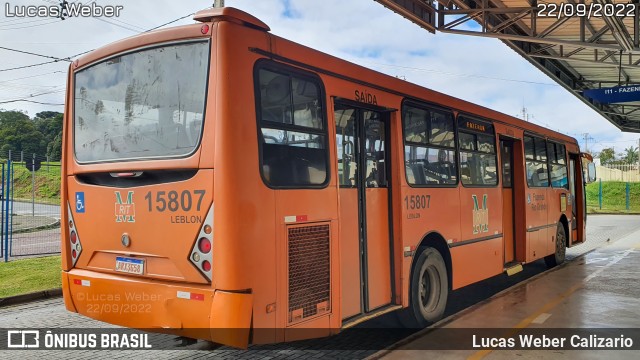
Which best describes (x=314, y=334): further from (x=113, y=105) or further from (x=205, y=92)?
(x=113, y=105)

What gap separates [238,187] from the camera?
382cm

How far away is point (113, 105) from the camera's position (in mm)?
4688

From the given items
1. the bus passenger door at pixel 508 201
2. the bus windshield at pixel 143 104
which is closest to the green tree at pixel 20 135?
the bus passenger door at pixel 508 201

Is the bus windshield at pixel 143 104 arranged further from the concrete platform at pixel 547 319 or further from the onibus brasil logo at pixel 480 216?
the onibus brasil logo at pixel 480 216

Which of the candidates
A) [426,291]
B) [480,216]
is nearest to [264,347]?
[426,291]

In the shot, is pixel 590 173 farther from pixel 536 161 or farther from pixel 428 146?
pixel 428 146

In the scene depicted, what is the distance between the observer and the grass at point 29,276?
27.9 feet

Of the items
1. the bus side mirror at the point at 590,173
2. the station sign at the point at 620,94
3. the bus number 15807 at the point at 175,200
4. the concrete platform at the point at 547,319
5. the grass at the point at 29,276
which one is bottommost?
the concrete platform at the point at 547,319

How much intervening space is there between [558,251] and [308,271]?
29.8 feet

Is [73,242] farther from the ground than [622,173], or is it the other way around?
[622,173]

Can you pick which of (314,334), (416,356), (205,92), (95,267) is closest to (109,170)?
(95,267)

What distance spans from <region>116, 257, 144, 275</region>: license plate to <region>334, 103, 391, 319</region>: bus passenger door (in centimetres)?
190

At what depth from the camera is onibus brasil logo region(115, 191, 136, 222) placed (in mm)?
4340

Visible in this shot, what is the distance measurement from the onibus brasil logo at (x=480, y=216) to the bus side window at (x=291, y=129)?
372 centimetres
